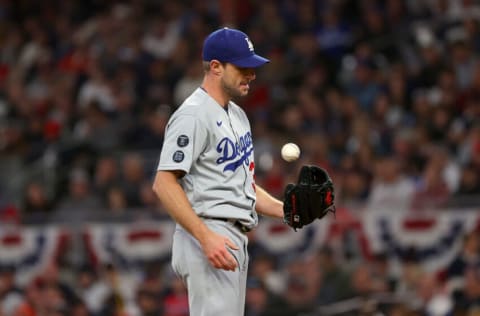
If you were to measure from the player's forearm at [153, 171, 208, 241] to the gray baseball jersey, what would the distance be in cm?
9

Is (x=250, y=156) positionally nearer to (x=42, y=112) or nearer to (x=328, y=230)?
(x=328, y=230)

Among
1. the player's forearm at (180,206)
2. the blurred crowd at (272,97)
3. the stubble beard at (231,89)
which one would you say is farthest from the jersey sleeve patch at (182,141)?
the blurred crowd at (272,97)

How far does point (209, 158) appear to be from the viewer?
18.8 feet

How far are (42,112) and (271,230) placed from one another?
18.3 ft

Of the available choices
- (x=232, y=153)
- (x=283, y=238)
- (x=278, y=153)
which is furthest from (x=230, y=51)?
(x=278, y=153)

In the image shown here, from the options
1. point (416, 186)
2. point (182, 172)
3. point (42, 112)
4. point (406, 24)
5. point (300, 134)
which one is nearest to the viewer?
point (182, 172)

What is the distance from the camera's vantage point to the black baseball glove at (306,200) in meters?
5.91

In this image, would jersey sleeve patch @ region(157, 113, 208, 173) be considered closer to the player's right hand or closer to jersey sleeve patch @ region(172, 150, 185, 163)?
jersey sleeve patch @ region(172, 150, 185, 163)

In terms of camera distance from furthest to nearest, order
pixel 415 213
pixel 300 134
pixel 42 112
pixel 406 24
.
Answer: pixel 42 112 < pixel 406 24 < pixel 300 134 < pixel 415 213

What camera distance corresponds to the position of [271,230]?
11.3m

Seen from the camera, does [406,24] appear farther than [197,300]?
Yes

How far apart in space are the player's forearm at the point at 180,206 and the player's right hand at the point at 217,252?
38 millimetres

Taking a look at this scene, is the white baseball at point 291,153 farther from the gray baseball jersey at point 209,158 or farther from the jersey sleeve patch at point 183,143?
the jersey sleeve patch at point 183,143

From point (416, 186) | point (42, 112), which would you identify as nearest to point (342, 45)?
point (416, 186)
